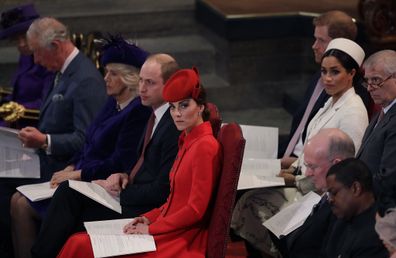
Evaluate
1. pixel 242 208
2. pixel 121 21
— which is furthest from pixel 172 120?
pixel 121 21

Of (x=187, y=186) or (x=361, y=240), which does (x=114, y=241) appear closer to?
(x=187, y=186)

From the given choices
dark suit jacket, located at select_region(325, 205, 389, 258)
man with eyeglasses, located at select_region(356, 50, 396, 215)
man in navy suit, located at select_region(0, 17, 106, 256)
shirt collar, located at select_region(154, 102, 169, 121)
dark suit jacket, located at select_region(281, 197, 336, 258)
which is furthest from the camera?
man in navy suit, located at select_region(0, 17, 106, 256)

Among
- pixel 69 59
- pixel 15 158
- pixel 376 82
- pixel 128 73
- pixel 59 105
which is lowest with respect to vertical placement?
pixel 15 158

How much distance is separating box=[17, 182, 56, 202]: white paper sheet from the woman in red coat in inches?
27.6

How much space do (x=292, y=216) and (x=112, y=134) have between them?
4.16 feet

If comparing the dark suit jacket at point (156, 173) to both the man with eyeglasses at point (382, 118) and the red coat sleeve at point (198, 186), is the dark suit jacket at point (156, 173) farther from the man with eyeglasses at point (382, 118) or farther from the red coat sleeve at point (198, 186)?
the man with eyeglasses at point (382, 118)

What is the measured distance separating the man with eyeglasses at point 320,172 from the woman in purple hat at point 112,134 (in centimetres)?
126

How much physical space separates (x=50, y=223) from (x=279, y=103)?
336 centimetres

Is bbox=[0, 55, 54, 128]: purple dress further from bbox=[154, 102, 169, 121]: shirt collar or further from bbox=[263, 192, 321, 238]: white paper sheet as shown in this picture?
bbox=[263, 192, 321, 238]: white paper sheet

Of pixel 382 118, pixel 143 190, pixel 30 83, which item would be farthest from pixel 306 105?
pixel 30 83

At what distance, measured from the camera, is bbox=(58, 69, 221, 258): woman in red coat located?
14.5 feet

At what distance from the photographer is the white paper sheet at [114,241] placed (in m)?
4.37

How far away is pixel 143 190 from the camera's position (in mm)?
4934

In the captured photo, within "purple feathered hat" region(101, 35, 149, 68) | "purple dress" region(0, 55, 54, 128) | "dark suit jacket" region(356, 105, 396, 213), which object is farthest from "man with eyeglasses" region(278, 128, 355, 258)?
"purple dress" region(0, 55, 54, 128)
